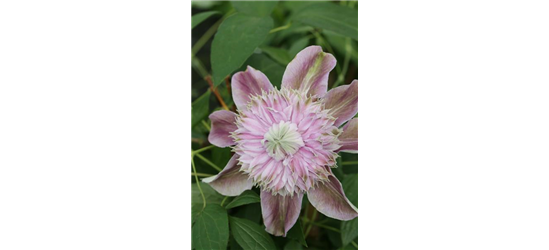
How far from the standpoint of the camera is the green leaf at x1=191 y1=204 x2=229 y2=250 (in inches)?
22.5

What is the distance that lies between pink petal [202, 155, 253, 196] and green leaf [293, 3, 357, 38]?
0.20 meters

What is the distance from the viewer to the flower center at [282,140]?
0.56 meters

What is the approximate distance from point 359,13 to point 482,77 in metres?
0.17

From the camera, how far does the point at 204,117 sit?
25.0 inches

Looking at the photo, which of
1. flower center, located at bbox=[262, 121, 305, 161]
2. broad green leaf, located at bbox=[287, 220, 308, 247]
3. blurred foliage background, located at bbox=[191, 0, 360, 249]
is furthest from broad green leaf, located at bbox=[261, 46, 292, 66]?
broad green leaf, located at bbox=[287, 220, 308, 247]

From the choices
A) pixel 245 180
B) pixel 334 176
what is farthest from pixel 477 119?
pixel 245 180

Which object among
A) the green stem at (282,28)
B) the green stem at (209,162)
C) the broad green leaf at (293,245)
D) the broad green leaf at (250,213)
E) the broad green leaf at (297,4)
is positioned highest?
the broad green leaf at (297,4)

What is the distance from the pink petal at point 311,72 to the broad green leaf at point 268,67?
0.02 m

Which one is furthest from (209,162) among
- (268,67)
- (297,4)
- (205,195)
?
(297,4)

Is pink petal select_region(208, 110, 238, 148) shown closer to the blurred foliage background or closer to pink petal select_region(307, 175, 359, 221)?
the blurred foliage background

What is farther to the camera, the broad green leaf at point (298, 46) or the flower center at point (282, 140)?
the broad green leaf at point (298, 46)

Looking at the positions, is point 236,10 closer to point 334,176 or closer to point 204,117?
point 204,117

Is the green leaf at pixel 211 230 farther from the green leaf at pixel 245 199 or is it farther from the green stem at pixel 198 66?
the green stem at pixel 198 66

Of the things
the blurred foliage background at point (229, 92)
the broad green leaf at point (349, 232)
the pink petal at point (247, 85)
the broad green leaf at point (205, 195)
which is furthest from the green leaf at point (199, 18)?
the broad green leaf at point (349, 232)
